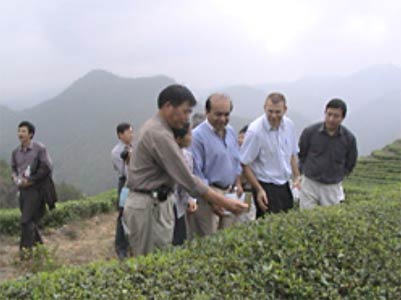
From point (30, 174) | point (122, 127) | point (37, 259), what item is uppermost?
point (122, 127)

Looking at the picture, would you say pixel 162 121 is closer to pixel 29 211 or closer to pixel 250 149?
pixel 250 149

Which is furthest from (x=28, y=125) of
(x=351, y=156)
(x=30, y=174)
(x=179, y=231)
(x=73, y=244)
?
(x=351, y=156)

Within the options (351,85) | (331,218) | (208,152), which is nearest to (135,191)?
(208,152)

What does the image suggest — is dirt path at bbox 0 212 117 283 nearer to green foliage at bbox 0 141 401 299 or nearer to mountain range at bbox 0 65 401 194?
green foliage at bbox 0 141 401 299

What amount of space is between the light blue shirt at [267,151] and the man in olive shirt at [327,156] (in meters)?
0.56

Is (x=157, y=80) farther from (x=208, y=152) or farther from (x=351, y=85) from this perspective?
(x=208, y=152)

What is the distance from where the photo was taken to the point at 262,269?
115 inches

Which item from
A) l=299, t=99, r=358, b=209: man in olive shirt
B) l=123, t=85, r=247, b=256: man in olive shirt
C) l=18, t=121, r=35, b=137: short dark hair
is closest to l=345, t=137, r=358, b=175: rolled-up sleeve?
l=299, t=99, r=358, b=209: man in olive shirt

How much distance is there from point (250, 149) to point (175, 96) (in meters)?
1.62

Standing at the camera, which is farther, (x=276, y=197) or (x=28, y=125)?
(x=28, y=125)

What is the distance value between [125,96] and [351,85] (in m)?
82.2

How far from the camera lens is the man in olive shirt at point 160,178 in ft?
9.50

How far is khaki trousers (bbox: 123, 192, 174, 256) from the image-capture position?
3.07 metres

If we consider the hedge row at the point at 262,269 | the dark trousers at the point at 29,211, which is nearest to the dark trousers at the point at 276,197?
the hedge row at the point at 262,269
